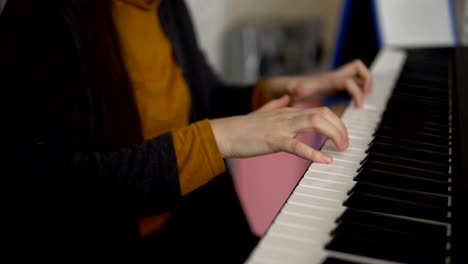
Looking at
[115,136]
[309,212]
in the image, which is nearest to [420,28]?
[115,136]

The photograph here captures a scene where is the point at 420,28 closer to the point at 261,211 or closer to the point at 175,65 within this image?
the point at 261,211

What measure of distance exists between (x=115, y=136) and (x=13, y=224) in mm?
252

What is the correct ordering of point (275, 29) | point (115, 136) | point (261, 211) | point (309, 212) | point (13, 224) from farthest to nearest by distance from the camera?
point (275, 29) < point (261, 211) < point (115, 136) < point (13, 224) < point (309, 212)

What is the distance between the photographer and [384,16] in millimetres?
1768

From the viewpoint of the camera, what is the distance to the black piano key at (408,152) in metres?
0.78

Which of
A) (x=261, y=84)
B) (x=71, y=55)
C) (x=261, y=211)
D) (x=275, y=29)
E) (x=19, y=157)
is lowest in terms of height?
(x=261, y=211)

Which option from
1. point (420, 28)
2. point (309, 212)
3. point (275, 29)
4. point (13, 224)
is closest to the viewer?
point (309, 212)

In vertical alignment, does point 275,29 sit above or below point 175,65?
below

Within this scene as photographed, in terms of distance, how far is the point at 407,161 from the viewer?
76cm

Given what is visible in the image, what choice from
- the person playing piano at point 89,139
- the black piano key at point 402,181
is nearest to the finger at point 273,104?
the person playing piano at point 89,139

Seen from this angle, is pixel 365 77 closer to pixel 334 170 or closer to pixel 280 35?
pixel 334 170

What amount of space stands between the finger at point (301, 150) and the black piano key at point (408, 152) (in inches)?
3.9

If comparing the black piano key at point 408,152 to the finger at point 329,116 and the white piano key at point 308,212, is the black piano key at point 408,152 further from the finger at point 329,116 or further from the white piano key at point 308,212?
the white piano key at point 308,212

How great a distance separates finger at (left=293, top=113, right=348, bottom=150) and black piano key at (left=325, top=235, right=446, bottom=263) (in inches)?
8.5
